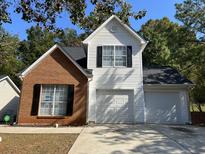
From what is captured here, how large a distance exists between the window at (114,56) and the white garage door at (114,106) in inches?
78.8

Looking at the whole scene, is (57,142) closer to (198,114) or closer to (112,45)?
(112,45)

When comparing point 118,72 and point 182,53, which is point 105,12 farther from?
point 182,53

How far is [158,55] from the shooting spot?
30.8 m

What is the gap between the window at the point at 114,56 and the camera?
16.8 m

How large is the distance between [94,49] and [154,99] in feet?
19.2

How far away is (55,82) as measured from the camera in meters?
15.3

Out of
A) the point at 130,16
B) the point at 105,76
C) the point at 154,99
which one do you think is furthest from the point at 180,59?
the point at 130,16

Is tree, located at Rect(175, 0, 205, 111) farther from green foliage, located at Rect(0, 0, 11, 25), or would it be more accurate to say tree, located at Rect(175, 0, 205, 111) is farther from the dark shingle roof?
green foliage, located at Rect(0, 0, 11, 25)

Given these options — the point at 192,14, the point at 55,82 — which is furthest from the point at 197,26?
the point at 55,82

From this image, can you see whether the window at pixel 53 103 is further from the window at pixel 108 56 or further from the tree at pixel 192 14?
the tree at pixel 192 14

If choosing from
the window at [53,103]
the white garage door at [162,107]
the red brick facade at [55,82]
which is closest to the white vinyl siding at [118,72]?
the white garage door at [162,107]

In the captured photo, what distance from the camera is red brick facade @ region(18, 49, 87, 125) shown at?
1494 cm

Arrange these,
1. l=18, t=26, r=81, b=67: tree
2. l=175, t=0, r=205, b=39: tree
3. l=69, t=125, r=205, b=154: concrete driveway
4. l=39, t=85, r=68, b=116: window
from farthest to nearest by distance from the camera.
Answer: l=18, t=26, r=81, b=67: tree → l=175, t=0, r=205, b=39: tree → l=39, t=85, r=68, b=116: window → l=69, t=125, r=205, b=154: concrete driveway

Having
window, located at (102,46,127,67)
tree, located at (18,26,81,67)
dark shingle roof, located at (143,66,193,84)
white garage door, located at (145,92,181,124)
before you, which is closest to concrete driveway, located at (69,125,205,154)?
white garage door, located at (145,92,181,124)
